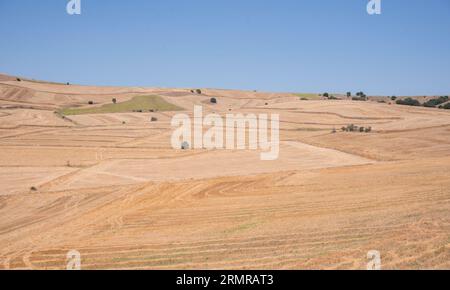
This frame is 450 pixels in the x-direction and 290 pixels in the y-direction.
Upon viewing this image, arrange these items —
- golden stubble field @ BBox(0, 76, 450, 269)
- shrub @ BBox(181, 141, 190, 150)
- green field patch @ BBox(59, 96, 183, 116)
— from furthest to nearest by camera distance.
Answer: green field patch @ BBox(59, 96, 183, 116), shrub @ BBox(181, 141, 190, 150), golden stubble field @ BBox(0, 76, 450, 269)

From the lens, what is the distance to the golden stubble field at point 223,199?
1583 cm

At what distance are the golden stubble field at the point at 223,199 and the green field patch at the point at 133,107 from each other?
23.0 metres

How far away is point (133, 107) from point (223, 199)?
7520 cm

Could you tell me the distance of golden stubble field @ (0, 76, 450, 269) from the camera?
51.9 feet

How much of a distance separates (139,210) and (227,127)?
1660 inches

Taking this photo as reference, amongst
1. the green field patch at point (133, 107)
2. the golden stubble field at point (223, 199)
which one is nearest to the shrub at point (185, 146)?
the golden stubble field at point (223, 199)

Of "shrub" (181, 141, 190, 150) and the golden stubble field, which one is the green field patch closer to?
the golden stubble field

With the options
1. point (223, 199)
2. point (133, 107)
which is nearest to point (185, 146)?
point (223, 199)

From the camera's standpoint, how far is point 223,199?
28172 mm

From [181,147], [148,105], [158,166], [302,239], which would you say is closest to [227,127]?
[181,147]

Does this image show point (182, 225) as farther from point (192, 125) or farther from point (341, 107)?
point (341, 107)

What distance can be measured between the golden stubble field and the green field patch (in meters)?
23.0

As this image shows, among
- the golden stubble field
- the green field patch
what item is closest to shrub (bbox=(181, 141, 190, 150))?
the golden stubble field

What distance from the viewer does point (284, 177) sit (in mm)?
35656
